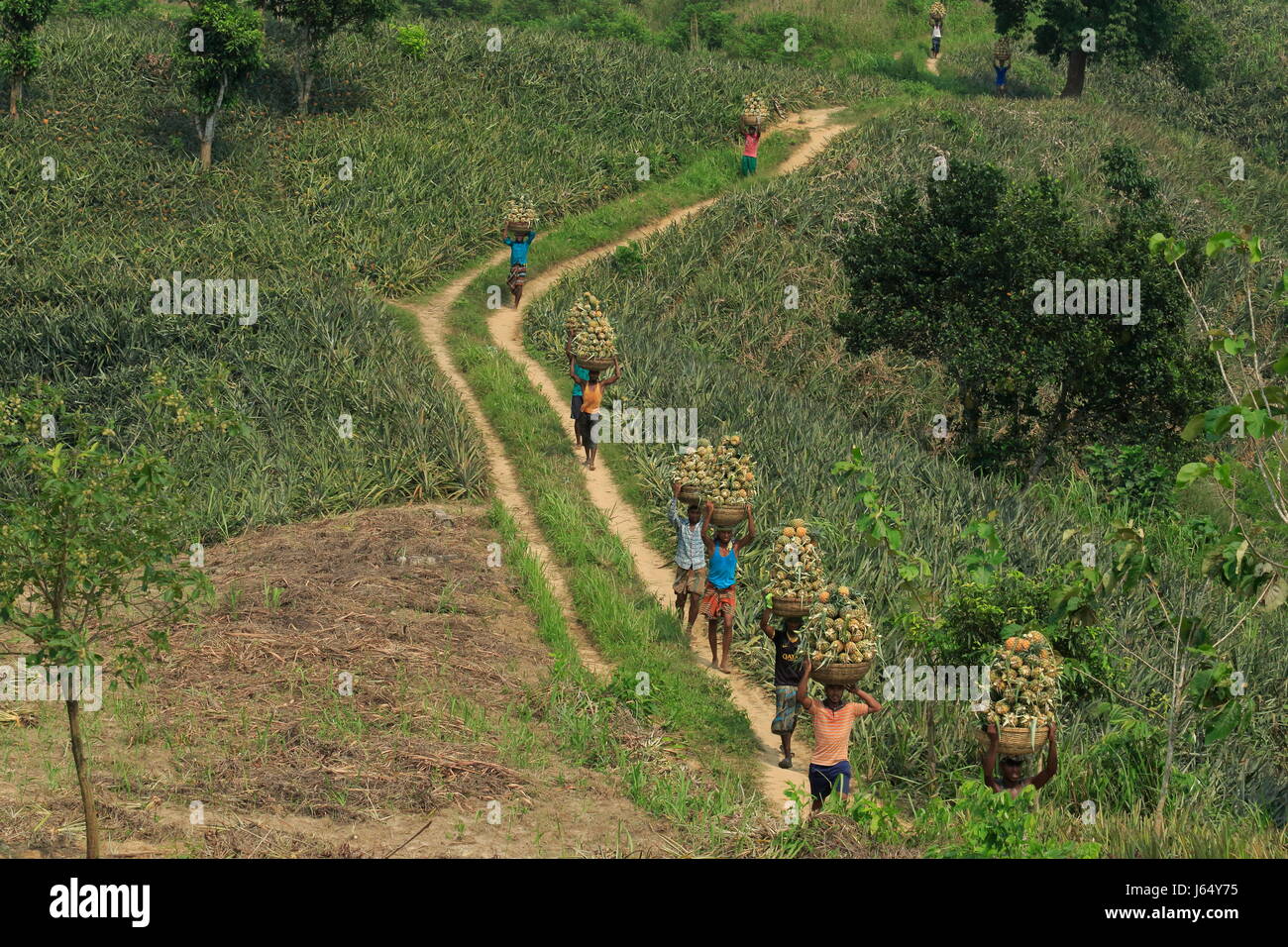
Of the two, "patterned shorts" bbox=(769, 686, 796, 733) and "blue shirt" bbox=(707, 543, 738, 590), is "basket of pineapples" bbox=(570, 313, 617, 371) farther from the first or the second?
"patterned shorts" bbox=(769, 686, 796, 733)

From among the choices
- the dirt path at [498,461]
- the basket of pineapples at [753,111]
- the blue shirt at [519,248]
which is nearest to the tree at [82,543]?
the dirt path at [498,461]

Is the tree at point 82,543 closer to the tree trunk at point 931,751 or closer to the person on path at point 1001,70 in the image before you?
the tree trunk at point 931,751

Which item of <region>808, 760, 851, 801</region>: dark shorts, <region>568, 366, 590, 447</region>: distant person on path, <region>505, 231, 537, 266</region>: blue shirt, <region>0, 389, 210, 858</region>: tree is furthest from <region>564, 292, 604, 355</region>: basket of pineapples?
<region>0, 389, 210, 858</region>: tree

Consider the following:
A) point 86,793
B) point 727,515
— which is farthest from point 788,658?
point 86,793

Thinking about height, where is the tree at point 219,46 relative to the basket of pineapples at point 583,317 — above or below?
above

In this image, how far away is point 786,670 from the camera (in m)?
11.5

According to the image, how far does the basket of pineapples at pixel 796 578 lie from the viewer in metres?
11.1

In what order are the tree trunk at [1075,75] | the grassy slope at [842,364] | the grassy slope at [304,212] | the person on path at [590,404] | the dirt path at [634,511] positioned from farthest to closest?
1. the tree trunk at [1075,75]
2. the grassy slope at [304,212]
3. the person on path at [590,404]
4. the grassy slope at [842,364]
5. the dirt path at [634,511]

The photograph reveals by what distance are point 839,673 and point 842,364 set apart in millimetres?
16176

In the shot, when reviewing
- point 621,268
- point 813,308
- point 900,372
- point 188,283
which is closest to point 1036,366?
point 900,372

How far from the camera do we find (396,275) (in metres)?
26.0

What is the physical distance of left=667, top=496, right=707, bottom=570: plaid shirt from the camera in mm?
13492

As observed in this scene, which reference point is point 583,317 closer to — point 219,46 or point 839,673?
point 839,673

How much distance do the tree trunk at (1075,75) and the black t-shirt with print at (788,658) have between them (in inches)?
1291
